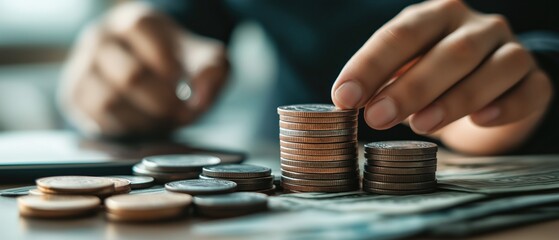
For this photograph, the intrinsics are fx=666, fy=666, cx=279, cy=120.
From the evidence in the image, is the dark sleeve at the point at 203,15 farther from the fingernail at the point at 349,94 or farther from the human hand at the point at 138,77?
the fingernail at the point at 349,94

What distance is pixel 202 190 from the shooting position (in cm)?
72

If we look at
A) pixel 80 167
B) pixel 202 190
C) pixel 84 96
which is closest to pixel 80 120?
pixel 84 96

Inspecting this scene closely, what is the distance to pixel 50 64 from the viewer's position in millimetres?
3408

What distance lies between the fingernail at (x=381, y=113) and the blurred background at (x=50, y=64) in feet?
3.90

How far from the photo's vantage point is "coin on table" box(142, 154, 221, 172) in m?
0.88

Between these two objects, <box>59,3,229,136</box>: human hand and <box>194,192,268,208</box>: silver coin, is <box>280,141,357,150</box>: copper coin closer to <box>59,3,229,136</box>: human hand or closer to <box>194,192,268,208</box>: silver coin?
<box>194,192,268,208</box>: silver coin

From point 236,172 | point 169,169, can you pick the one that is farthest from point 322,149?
point 169,169

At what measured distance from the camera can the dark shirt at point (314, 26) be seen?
4.97 ft

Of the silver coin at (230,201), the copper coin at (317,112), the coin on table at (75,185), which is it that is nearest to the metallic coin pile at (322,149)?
the copper coin at (317,112)

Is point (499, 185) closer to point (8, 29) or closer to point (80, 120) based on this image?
point (80, 120)

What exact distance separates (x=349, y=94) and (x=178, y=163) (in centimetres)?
27

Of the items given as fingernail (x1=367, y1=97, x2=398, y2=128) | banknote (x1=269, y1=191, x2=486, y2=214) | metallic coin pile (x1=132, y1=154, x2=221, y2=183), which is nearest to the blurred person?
fingernail (x1=367, y1=97, x2=398, y2=128)

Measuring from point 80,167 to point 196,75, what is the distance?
62 cm

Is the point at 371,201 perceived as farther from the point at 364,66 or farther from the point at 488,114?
the point at 488,114
